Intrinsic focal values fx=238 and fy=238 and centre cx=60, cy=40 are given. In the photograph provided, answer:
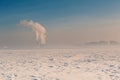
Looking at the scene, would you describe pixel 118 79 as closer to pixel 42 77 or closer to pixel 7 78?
pixel 42 77

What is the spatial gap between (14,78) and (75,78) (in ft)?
15.0

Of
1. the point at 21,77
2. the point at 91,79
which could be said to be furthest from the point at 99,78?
the point at 21,77

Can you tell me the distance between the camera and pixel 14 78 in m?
17.9

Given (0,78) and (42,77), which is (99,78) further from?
(0,78)

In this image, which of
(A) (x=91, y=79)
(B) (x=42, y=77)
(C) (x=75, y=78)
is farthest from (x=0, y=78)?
(A) (x=91, y=79)

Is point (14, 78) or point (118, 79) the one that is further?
point (14, 78)

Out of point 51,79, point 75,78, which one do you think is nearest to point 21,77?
point 51,79

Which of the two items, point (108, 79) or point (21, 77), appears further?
point (21, 77)

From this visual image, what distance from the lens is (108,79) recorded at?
16797mm

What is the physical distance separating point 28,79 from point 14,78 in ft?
3.53

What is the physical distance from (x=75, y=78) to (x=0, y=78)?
557 centimetres

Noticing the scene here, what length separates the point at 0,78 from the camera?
17.6 m

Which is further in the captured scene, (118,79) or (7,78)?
(7,78)

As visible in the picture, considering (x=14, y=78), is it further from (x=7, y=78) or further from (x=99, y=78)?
(x=99, y=78)
